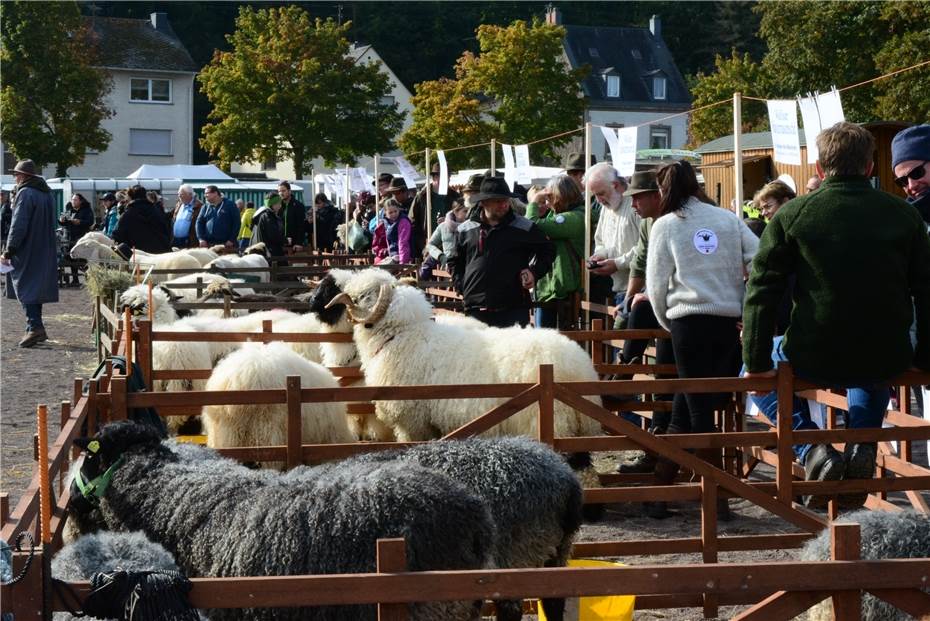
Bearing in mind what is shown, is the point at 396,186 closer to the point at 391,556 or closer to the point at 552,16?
the point at 391,556

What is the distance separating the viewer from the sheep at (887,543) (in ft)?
13.0

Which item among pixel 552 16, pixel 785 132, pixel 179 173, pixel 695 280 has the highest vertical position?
pixel 552 16

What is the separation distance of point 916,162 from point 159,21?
70177 mm

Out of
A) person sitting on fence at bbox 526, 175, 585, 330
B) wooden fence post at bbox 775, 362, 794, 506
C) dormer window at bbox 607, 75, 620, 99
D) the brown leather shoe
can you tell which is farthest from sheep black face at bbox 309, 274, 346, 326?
dormer window at bbox 607, 75, 620, 99

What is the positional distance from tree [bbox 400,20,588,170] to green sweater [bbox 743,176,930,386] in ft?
148

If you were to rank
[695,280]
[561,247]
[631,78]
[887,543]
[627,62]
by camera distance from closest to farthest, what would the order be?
[887,543], [695,280], [561,247], [631,78], [627,62]

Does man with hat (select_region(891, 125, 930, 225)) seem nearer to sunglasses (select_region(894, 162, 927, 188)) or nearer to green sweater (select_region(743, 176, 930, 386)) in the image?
sunglasses (select_region(894, 162, 927, 188))

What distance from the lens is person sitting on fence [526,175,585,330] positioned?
377 inches

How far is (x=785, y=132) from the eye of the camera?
8.34 m

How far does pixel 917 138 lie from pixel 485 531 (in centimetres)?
326

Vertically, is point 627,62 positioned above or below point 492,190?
above

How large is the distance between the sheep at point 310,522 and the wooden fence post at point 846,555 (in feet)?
3.82

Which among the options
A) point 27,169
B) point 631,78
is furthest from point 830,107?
point 631,78

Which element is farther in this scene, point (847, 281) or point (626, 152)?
point (626, 152)
